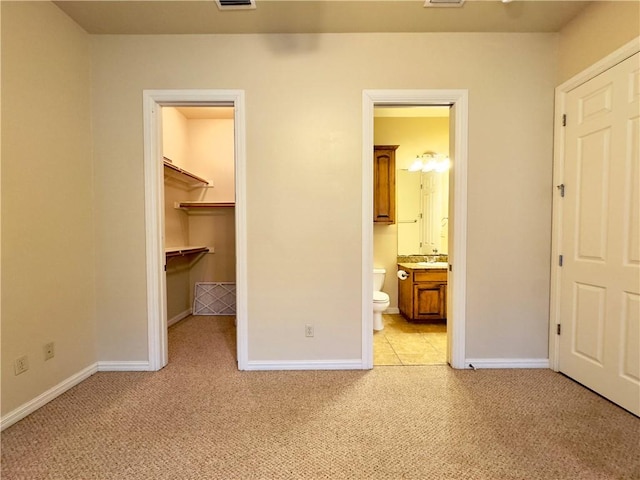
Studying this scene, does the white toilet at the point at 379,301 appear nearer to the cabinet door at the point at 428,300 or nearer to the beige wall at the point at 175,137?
the cabinet door at the point at 428,300

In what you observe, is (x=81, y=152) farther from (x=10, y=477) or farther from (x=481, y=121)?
(x=481, y=121)

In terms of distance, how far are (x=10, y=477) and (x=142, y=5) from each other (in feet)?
9.16

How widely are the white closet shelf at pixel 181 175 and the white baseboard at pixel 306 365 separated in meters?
2.21

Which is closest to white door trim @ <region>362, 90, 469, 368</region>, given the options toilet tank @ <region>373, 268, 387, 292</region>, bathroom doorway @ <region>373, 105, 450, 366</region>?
toilet tank @ <region>373, 268, 387, 292</region>

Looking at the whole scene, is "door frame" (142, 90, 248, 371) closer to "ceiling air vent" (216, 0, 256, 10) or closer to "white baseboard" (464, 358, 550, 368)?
"ceiling air vent" (216, 0, 256, 10)

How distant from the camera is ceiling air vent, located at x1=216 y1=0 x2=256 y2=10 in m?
1.96

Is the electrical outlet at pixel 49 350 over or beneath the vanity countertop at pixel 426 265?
beneath

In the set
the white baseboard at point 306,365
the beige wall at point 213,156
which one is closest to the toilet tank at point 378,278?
the white baseboard at point 306,365

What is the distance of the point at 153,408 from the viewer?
6.13ft

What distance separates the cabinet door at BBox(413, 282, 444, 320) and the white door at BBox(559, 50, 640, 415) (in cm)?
135

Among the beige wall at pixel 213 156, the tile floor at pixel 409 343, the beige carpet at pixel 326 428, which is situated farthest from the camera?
the beige wall at pixel 213 156

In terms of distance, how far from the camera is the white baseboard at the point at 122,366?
238 centimetres

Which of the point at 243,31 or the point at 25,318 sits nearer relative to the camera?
the point at 25,318

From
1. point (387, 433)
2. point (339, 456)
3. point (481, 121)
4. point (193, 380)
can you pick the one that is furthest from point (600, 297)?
point (193, 380)
